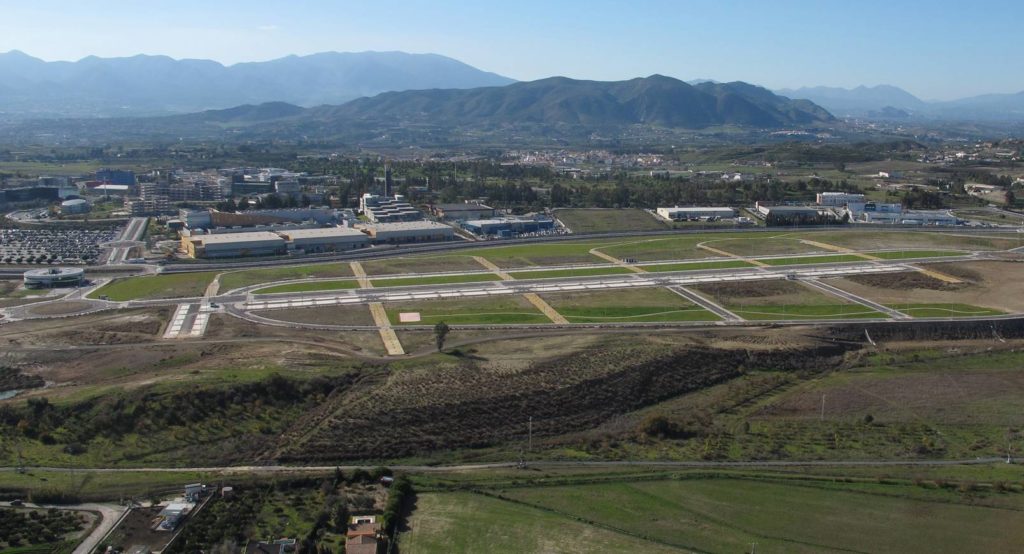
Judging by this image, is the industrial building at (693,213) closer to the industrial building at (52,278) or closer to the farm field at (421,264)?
the farm field at (421,264)

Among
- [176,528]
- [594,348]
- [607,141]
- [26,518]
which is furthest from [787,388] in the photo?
[607,141]

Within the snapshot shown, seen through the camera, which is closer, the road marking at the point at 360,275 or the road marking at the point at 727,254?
the road marking at the point at 360,275

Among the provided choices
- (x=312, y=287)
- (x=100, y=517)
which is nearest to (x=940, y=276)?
(x=312, y=287)

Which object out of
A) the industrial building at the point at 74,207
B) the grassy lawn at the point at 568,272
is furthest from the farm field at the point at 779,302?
the industrial building at the point at 74,207

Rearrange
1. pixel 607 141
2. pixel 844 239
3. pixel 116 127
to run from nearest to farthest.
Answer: pixel 844 239 → pixel 607 141 → pixel 116 127

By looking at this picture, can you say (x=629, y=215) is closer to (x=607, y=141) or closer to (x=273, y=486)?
(x=273, y=486)

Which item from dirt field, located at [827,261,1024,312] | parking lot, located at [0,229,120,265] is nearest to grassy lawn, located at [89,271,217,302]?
parking lot, located at [0,229,120,265]
